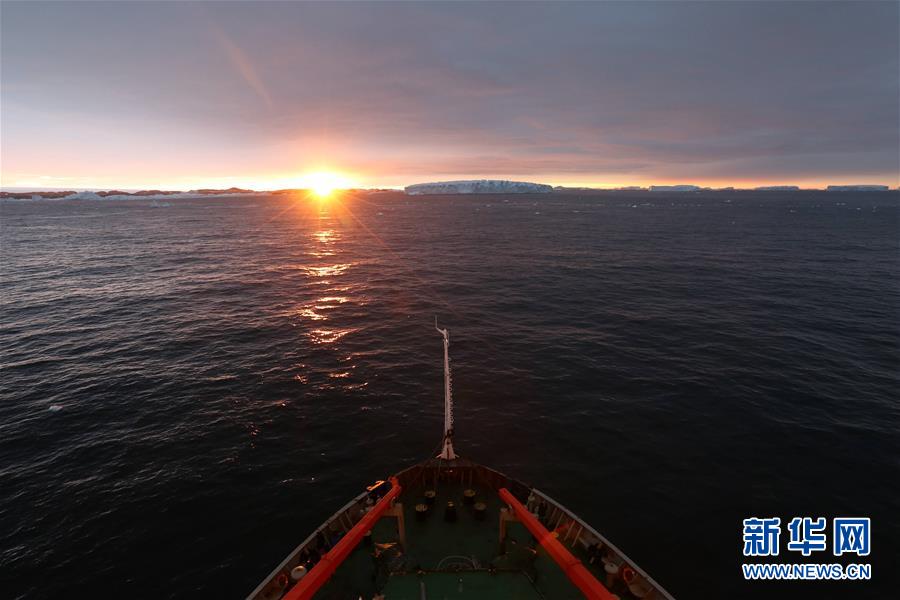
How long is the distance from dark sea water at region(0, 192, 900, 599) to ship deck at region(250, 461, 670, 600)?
22.5 feet

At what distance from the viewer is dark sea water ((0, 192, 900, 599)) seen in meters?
27.4

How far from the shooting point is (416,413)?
1638 inches

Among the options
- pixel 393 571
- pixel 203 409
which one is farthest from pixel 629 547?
pixel 203 409

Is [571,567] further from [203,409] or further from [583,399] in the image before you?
[203,409]

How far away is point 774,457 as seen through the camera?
3453cm

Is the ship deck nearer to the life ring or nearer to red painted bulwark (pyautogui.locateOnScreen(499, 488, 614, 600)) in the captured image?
the life ring

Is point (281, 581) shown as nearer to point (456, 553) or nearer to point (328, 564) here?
point (328, 564)

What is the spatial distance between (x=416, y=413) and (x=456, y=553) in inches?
795

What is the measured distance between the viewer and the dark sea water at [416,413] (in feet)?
89.9

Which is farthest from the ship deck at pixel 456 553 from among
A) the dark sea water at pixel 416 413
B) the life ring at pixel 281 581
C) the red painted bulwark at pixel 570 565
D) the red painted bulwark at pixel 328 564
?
the dark sea water at pixel 416 413

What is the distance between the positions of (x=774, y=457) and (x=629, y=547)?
17.3 metres

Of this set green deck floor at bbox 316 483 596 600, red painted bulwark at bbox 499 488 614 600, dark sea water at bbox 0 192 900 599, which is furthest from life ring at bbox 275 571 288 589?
red painted bulwark at bbox 499 488 614 600

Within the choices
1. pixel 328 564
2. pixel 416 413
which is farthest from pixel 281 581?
pixel 416 413

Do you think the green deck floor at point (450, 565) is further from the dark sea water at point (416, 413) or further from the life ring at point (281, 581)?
the dark sea water at point (416, 413)
